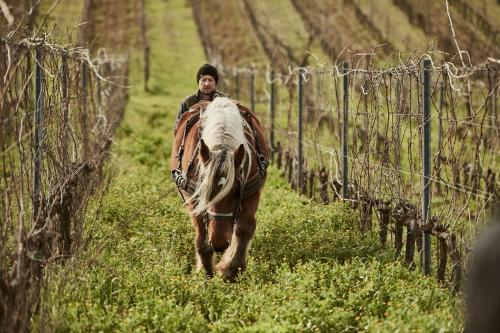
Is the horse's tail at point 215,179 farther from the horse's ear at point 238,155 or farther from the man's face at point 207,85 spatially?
the man's face at point 207,85

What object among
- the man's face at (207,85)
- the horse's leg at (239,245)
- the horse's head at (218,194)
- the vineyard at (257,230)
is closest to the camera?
the vineyard at (257,230)

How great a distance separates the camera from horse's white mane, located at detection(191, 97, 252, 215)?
17.5ft

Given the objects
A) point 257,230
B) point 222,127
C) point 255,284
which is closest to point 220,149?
point 222,127

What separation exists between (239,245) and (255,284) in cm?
53

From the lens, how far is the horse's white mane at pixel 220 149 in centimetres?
535

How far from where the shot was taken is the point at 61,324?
405 centimetres

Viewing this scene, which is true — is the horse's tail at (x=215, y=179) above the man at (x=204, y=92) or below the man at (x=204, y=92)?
below

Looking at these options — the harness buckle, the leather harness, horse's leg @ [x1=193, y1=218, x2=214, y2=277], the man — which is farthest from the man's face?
horse's leg @ [x1=193, y1=218, x2=214, y2=277]

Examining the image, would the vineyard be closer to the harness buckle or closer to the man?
the harness buckle

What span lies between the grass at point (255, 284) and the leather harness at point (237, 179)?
50 cm

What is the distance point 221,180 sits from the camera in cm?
538

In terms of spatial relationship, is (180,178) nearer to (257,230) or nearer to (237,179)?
(237,179)

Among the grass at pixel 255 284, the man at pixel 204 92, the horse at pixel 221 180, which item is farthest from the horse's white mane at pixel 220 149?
the man at pixel 204 92

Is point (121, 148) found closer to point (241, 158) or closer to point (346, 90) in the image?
point (346, 90)
